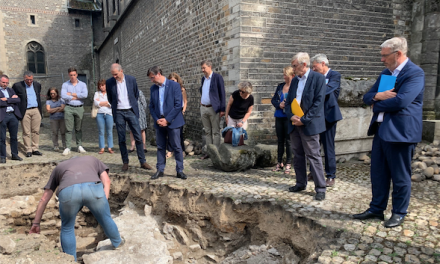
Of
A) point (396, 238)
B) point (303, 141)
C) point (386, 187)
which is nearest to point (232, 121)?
point (303, 141)

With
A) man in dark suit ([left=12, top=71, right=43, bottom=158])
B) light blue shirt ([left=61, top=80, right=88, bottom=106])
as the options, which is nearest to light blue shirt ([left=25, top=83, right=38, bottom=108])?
man in dark suit ([left=12, top=71, right=43, bottom=158])

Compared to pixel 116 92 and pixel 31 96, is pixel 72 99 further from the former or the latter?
pixel 116 92

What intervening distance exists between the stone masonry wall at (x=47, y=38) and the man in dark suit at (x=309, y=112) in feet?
82.1

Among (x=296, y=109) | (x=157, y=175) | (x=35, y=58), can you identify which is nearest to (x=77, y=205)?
(x=157, y=175)

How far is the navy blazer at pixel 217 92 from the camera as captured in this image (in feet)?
19.6

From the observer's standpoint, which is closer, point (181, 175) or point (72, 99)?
point (181, 175)

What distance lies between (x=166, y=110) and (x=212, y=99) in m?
1.36

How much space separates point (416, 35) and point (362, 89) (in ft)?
10.8

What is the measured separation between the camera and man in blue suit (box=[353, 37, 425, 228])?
286cm

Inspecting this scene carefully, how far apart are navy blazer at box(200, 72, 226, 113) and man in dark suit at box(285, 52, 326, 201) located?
2176 mm

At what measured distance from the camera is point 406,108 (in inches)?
114

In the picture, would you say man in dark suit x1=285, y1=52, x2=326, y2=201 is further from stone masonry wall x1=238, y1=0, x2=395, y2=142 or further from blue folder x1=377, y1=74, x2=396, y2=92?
stone masonry wall x1=238, y1=0, x2=395, y2=142

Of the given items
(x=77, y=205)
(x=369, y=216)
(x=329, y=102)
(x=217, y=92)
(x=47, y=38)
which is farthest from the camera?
(x=47, y=38)

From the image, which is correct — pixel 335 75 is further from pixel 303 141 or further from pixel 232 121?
pixel 232 121
